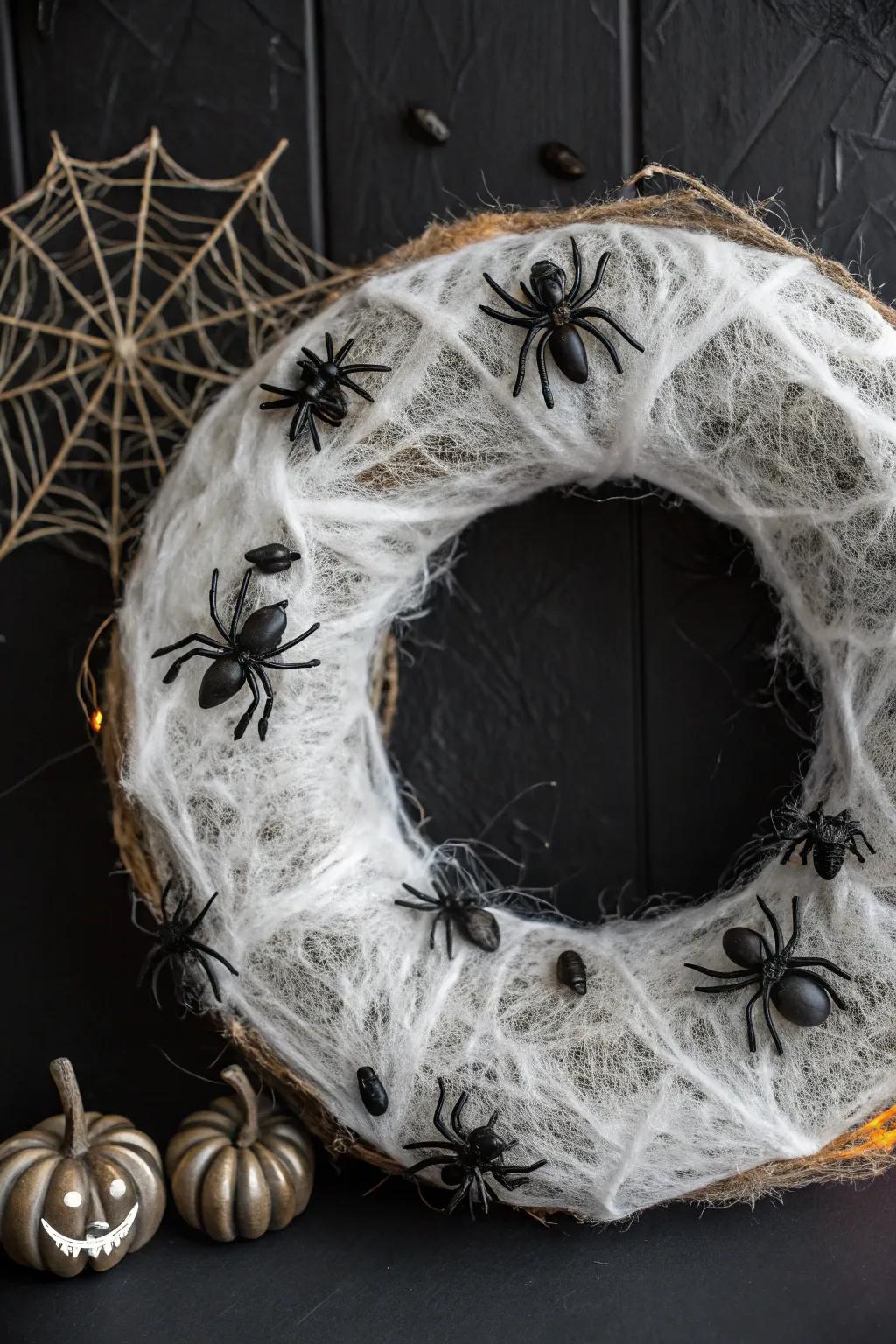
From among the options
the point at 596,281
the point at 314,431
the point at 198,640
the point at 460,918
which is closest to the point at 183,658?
the point at 198,640

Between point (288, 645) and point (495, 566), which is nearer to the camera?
point (288, 645)

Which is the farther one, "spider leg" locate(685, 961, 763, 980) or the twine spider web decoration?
the twine spider web decoration

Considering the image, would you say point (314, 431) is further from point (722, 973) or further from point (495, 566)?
point (722, 973)

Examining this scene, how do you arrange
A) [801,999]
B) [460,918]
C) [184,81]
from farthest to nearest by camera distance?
[184,81] → [460,918] → [801,999]

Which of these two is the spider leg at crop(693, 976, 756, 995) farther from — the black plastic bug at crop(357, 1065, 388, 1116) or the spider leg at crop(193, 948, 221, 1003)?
the spider leg at crop(193, 948, 221, 1003)

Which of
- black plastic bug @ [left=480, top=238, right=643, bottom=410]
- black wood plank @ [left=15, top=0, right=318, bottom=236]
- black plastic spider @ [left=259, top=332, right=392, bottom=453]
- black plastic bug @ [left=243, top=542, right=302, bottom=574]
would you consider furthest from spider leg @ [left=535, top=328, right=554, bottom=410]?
black wood plank @ [left=15, top=0, right=318, bottom=236]

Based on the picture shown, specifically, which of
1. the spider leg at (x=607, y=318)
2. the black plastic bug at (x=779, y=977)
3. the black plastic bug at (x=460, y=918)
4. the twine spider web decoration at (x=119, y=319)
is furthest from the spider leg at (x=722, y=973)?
the twine spider web decoration at (x=119, y=319)
